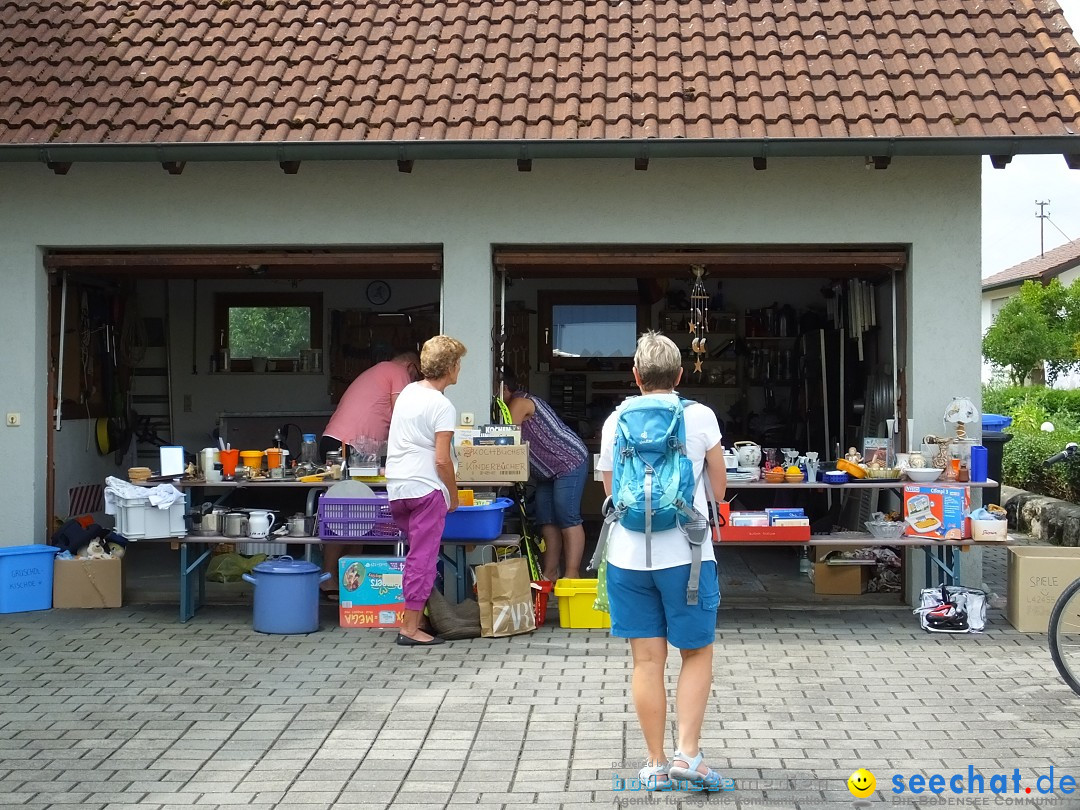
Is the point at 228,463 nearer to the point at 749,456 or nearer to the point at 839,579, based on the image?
the point at 749,456

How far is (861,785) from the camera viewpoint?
453 cm

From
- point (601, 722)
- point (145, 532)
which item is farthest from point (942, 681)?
point (145, 532)

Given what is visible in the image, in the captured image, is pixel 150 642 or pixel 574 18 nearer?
pixel 150 642

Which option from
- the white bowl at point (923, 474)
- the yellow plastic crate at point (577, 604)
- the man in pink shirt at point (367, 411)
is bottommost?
the yellow plastic crate at point (577, 604)

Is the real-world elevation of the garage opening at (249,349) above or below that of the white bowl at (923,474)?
above

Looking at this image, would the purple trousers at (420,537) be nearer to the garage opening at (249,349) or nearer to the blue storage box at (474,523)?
the blue storage box at (474,523)

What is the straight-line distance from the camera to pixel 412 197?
27.6ft

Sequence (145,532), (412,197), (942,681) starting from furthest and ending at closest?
(412,197), (145,532), (942,681)

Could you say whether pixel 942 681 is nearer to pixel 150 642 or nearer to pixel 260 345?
pixel 150 642

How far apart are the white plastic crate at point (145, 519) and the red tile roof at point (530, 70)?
2435 millimetres

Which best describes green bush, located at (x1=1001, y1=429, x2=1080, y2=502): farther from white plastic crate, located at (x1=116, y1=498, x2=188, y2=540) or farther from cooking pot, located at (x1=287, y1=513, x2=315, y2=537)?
white plastic crate, located at (x1=116, y1=498, x2=188, y2=540)

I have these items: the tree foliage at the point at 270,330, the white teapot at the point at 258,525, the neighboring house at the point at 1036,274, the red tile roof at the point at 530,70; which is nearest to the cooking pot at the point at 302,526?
the white teapot at the point at 258,525

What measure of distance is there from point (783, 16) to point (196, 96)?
4.42m

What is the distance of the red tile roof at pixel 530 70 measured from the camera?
26.0 ft
